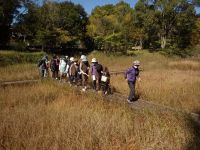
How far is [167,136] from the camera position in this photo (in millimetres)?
8586

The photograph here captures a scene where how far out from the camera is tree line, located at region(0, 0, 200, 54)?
5266 centimetres

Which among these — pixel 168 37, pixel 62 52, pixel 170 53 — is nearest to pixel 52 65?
pixel 62 52

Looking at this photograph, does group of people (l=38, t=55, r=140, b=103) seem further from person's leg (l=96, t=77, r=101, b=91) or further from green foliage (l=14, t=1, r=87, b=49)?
green foliage (l=14, t=1, r=87, b=49)

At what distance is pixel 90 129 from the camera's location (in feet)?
29.9

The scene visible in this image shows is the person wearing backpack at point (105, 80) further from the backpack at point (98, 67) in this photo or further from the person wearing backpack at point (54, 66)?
the person wearing backpack at point (54, 66)

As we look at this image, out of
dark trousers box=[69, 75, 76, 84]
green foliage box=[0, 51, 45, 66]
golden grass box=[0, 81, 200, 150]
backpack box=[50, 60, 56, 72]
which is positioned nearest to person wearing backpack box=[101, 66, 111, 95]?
dark trousers box=[69, 75, 76, 84]

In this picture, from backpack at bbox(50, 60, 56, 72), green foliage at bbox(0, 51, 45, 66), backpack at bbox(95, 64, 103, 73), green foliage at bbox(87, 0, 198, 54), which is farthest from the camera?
green foliage at bbox(87, 0, 198, 54)

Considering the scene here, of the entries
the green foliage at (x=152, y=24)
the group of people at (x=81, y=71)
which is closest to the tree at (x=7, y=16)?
the green foliage at (x=152, y=24)

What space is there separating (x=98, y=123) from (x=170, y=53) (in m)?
53.4

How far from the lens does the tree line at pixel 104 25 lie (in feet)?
173

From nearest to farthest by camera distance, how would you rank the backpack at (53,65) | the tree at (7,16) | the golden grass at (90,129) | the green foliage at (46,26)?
the golden grass at (90,129)
the backpack at (53,65)
the tree at (7,16)
the green foliage at (46,26)

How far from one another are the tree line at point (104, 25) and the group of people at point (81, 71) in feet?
86.1

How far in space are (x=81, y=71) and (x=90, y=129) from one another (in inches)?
372

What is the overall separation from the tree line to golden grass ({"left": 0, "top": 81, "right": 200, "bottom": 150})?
1541 inches
